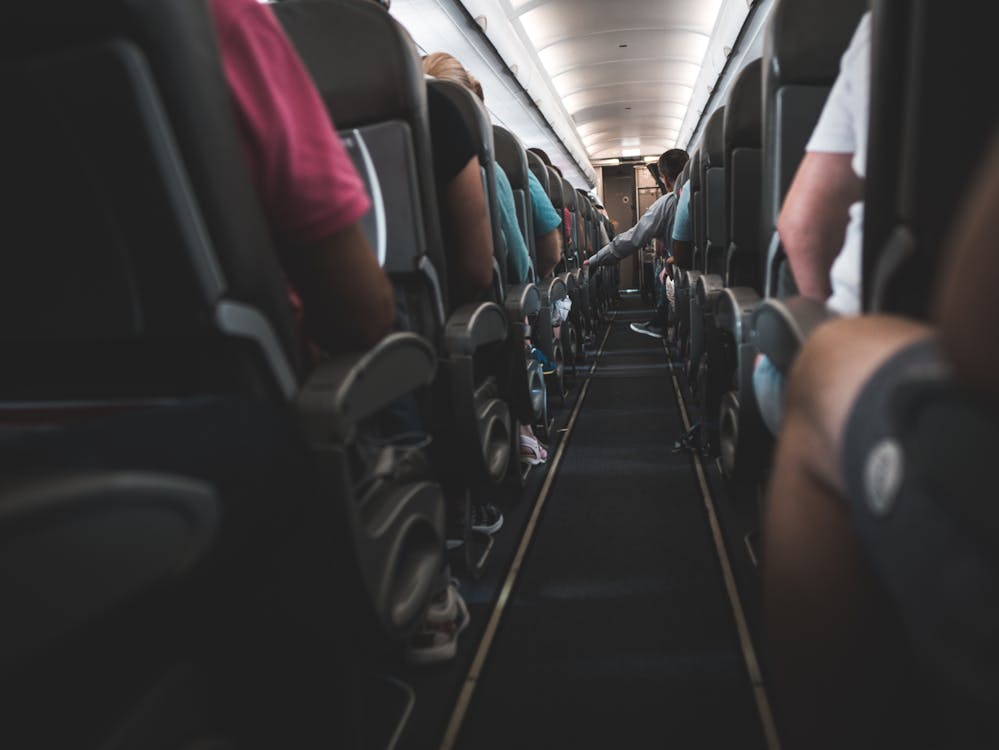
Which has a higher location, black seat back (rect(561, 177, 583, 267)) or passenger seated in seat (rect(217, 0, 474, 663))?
passenger seated in seat (rect(217, 0, 474, 663))

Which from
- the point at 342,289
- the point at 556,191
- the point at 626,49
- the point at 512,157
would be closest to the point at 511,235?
the point at 512,157

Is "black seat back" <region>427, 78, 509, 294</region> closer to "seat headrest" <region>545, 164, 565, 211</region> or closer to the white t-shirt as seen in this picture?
the white t-shirt

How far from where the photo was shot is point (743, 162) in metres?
1.94

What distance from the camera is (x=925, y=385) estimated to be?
1.36ft

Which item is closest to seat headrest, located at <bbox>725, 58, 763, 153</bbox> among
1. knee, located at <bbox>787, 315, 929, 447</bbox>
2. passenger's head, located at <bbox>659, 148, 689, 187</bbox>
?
knee, located at <bbox>787, 315, 929, 447</bbox>

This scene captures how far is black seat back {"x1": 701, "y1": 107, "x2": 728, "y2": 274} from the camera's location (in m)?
2.78

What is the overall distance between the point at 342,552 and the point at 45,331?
49 centimetres

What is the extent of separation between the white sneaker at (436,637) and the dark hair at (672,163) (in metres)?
4.28

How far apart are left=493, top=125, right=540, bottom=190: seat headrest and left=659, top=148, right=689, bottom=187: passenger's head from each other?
2.37m

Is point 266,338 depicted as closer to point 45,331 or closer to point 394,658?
point 45,331

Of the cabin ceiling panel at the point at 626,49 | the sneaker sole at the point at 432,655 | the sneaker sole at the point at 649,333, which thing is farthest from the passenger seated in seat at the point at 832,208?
the cabin ceiling panel at the point at 626,49

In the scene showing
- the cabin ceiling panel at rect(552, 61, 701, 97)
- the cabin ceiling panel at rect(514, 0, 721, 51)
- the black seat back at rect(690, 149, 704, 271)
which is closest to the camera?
the black seat back at rect(690, 149, 704, 271)

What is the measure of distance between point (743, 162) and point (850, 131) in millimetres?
943

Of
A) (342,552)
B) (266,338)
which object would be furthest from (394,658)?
(266,338)
